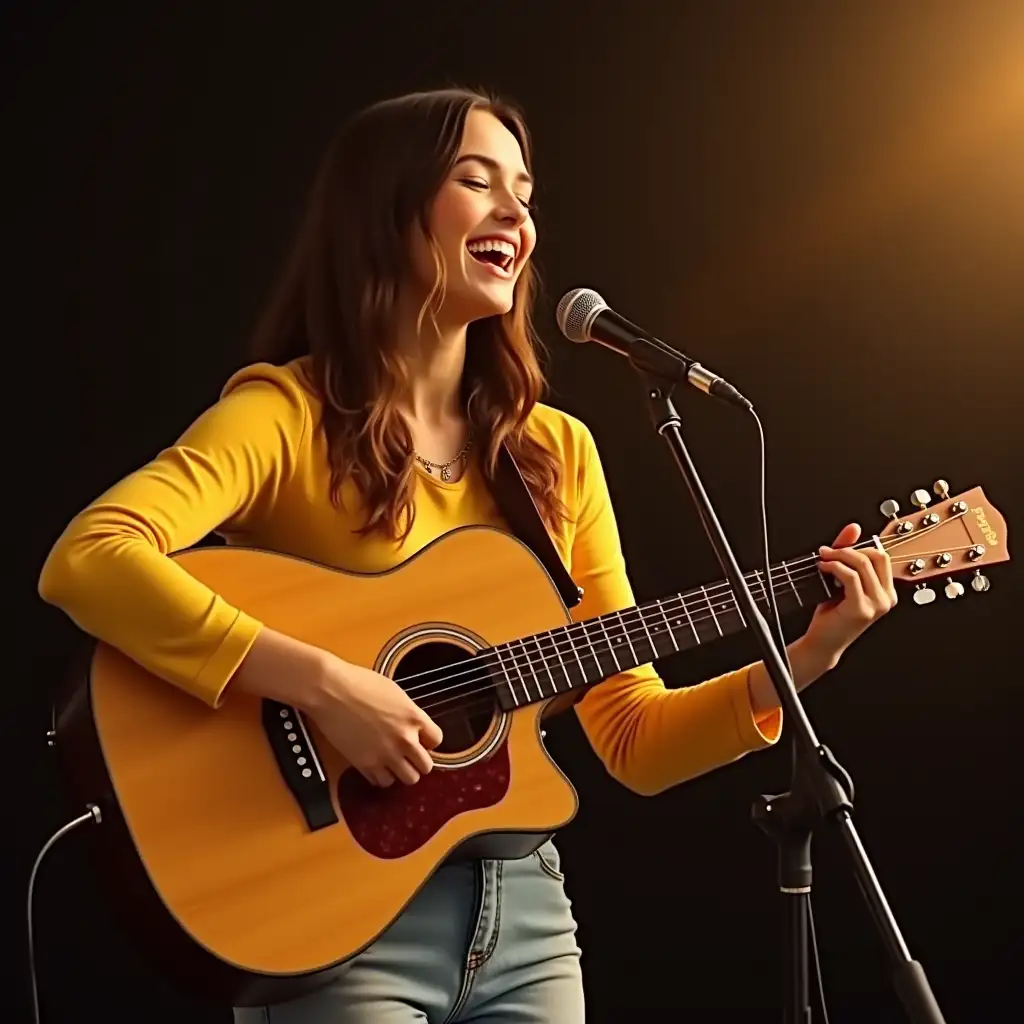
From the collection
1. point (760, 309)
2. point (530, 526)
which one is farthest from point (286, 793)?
point (760, 309)

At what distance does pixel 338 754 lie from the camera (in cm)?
143

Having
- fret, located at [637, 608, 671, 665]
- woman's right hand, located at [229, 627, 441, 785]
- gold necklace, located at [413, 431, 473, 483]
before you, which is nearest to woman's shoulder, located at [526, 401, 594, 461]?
gold necklace, located at [413, 431, 473, 483]

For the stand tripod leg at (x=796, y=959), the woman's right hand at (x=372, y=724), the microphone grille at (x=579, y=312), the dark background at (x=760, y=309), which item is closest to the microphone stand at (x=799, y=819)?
the stand tripod leg at (x=796, y=959)

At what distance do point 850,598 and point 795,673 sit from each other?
0.13 meters

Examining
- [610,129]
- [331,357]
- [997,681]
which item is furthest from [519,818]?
[610,129]

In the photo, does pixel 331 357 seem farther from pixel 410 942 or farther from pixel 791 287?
pixel 791 287

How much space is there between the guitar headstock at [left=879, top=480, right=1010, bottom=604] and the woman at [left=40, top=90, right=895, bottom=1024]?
0.07 metres

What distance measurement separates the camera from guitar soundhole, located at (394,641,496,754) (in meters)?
1.51

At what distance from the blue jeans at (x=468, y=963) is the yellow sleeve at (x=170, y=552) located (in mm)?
343

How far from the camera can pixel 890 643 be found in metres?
2.41

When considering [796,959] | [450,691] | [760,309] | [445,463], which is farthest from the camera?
[760,309]

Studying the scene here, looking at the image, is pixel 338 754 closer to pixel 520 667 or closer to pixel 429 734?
pixel 429 734

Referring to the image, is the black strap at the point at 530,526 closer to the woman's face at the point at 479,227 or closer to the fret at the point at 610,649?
the fret at the point at 610,649

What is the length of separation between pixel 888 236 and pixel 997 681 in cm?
88
